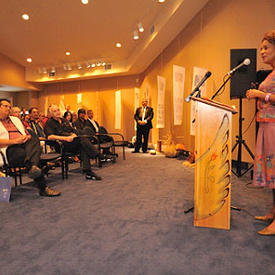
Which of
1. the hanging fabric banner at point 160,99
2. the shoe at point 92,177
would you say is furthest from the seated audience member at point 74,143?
the hanging fabric banner at point 160,99

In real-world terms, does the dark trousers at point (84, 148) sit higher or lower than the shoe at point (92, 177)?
Result: higher

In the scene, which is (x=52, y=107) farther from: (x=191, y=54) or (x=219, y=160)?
(x=191, y=54)

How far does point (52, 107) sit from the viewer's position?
3.45 meters

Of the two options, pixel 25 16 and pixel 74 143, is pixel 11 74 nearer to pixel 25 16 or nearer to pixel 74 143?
pixel 25 16

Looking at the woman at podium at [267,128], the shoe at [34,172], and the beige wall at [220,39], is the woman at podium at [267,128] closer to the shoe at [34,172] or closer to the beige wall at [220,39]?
the shoe at [34,172]

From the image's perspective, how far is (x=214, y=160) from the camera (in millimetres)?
1687

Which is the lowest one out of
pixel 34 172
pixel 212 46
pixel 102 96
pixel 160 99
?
pixel 34 172

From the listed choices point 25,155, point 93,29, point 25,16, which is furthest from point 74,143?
point 25,16

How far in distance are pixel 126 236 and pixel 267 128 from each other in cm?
126

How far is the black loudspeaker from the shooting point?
304 cm

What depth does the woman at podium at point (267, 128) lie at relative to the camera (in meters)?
1.61

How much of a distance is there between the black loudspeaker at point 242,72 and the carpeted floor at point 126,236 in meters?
1.31

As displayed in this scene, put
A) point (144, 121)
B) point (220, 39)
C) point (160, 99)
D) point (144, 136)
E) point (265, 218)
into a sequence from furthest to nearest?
point (144, 136)
point (144, 121)
point (160, 99)
point (220, 39)
point (265, 218)

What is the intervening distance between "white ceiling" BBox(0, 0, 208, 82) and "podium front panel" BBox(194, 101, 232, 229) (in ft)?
11.7
